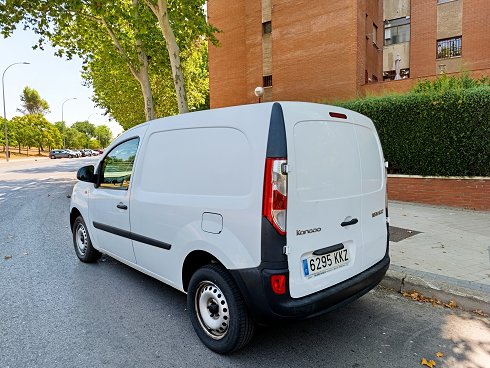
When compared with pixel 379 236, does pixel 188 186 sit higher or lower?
higher

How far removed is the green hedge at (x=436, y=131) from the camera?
7457 millimetres

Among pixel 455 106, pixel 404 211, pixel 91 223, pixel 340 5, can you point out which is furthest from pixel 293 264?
pixel 340 5

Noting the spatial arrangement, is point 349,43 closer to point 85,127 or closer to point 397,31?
point 397,31

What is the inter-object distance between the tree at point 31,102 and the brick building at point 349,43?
75.0m

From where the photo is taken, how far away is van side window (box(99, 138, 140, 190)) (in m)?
3.74

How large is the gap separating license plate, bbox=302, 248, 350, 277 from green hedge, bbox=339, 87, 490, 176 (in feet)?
21.4

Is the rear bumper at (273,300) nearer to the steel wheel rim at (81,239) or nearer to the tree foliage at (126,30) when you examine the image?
the steel wheel rim at (81,239)

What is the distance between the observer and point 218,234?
261 centimetres

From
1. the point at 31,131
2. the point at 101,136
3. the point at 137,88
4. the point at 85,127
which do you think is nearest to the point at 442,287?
the point at 137,88

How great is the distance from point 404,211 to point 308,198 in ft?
20.2

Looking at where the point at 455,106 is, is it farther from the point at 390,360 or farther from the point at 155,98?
the point at 155,98

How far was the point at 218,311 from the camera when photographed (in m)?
2.79

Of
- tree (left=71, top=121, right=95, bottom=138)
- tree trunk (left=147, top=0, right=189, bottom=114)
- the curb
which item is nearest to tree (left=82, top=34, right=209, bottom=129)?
tree trunk (left=147, top=0, right=189, bottom=114)

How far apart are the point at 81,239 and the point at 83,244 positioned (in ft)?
0.38
